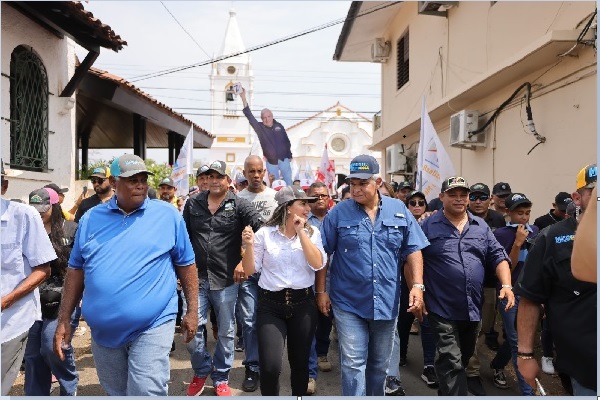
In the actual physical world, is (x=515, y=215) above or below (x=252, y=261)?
above

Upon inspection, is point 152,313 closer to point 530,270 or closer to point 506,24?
point 530,270

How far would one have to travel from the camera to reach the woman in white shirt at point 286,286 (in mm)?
4105

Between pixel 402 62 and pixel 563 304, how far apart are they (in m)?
13.8

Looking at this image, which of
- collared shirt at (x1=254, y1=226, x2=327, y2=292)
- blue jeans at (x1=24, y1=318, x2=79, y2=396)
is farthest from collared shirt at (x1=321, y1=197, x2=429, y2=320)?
blue jeans at (x1=24, y1=318, x2=79, y2=396)

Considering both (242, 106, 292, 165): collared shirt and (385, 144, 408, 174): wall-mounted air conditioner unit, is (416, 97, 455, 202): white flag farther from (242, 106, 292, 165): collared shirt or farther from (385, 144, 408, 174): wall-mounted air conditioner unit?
(385, 144, 408, 174): wall-mounted air conditioner unit

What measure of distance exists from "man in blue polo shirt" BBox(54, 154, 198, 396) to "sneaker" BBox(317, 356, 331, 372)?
259cm

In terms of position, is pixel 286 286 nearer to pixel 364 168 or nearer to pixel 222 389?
pixel 364 168

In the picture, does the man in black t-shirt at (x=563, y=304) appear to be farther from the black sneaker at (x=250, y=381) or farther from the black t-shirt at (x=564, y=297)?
the black sneaker at (x=250, y=381)

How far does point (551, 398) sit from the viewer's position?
2799 mm

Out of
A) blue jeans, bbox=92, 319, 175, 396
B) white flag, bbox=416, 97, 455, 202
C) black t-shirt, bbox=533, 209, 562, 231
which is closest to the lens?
blue jeans, bbox=92, 319, 175, 396

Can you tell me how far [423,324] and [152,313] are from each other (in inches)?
124

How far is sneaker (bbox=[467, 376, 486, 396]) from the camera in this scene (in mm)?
5008

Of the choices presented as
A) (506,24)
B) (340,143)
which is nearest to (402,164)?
(506,24)

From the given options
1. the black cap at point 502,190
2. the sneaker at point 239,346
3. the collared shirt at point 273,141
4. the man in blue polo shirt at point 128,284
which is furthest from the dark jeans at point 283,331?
the collared shirt at point 273,141
